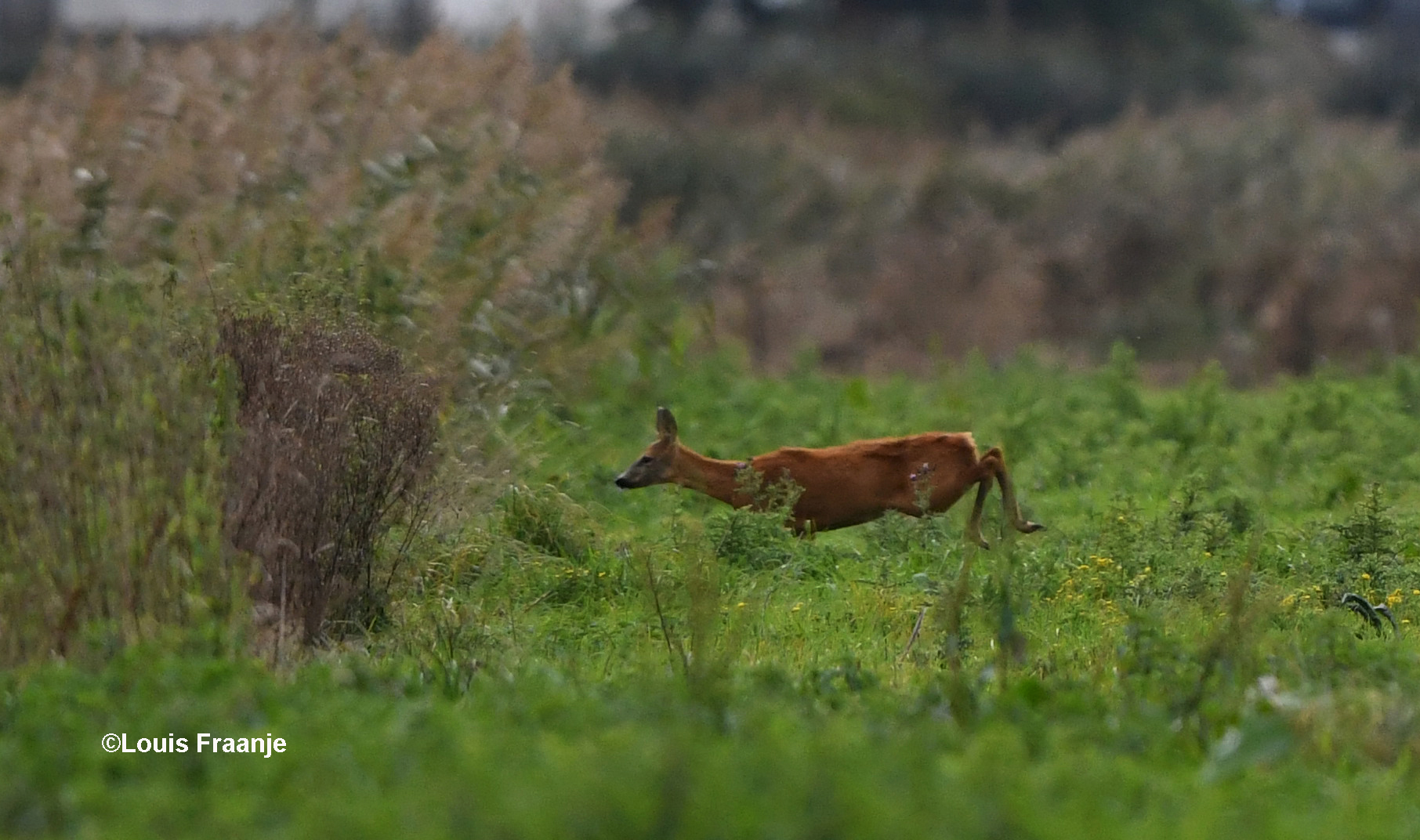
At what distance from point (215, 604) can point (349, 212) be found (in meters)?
5.46

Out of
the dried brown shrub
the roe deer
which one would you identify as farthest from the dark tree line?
the dried brown shrub

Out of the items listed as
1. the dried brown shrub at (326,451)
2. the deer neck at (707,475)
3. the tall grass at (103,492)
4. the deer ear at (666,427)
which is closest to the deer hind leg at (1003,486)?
the deer neck at (707,475)

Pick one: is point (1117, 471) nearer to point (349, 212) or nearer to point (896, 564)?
point (896, 564)

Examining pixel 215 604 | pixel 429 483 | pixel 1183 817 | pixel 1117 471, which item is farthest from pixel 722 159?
pixel 1183 817

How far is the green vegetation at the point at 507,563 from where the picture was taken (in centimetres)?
415

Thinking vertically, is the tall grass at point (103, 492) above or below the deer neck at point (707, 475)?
above

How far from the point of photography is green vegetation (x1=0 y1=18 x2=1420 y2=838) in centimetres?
415

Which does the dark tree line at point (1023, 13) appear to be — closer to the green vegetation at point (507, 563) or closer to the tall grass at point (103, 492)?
the green vegetation at point (507, 563)

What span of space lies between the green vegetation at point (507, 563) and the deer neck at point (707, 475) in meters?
0.23

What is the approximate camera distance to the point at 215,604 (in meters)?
5.88

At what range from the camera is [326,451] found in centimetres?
697

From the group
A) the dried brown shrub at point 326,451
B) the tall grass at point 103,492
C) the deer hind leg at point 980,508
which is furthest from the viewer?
the deer hind leg at point 980,508

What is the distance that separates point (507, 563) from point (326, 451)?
1386 mm

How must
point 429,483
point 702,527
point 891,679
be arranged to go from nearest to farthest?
point 891,679 → point 429,483 → point 702,527
